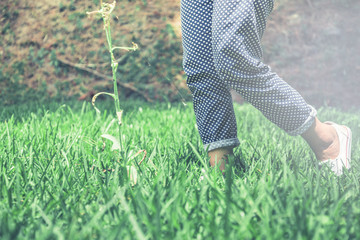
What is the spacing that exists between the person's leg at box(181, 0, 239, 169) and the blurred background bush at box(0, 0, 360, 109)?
175cm

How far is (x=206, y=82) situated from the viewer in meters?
1.26

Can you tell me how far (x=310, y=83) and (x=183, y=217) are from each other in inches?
121

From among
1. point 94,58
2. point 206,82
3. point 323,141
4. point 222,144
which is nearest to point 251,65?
point 206,82

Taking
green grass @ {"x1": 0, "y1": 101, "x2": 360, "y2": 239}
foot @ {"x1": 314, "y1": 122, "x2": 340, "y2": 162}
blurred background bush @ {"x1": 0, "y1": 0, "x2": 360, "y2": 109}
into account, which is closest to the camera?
green grass @ {"x1": 0, "y1": 101, "x2": 360, "y2": 239}

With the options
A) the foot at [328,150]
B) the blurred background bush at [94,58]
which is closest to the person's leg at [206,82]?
the foot at [328,150]

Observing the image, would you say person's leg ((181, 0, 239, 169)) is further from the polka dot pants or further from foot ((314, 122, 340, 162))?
foot ((314, 122, 340, 162))

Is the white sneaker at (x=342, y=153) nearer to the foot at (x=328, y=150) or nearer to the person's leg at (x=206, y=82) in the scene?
the foot at (x=328, y=150)

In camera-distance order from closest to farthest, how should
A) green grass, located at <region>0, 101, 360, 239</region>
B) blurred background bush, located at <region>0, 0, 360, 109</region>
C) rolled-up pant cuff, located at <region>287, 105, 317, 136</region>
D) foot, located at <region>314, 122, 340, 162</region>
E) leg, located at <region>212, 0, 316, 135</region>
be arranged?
green grass, located at <region>0, 101, 360, 239</region>, leg, located at <region>212, 0, 316, 135</region>, rolled-up pant cuff, located at <region>287, 105, 317, 136</region>, foot, located at <region>314, 122, 340, 162</region>, blurred background bush, located at <region>0, 0, 360, 109</region>

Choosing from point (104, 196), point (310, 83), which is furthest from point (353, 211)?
point (310, 83)

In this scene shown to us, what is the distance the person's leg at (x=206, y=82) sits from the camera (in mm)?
1244

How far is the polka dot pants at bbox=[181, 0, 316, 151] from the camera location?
1103 millimetres

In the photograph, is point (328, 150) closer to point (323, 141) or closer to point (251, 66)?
point (323, 141)

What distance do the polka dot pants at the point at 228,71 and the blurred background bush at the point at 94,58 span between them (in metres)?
1.76

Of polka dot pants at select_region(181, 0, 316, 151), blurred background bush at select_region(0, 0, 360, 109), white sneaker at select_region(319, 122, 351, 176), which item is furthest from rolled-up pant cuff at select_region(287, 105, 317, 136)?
blurred background bush at select_region(0, 0, 360, 109)
